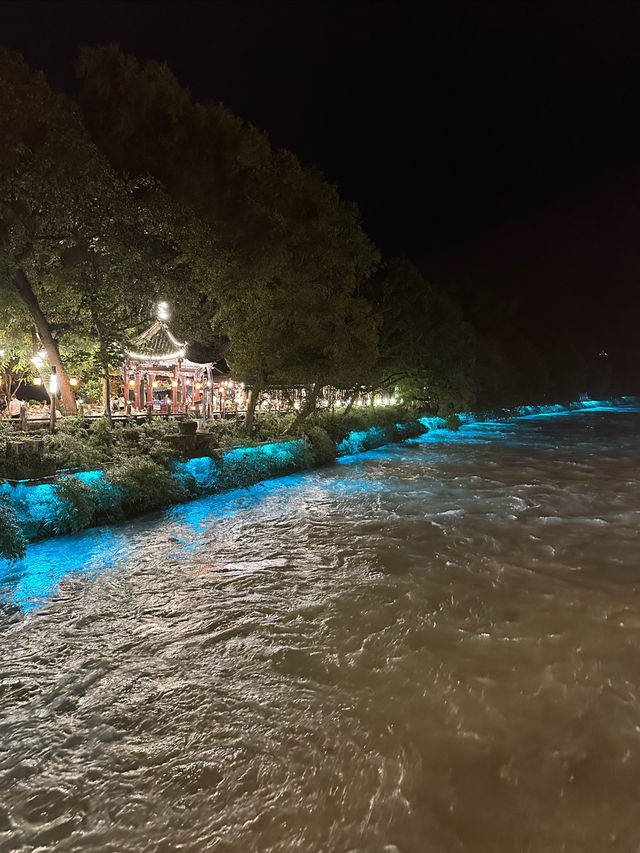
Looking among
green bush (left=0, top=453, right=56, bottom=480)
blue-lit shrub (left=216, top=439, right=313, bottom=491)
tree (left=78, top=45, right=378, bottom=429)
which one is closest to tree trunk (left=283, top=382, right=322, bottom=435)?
tree (left=78, top=45, right=378, bottom=429)

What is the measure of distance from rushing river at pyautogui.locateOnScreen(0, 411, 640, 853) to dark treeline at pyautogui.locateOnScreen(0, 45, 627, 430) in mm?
8182

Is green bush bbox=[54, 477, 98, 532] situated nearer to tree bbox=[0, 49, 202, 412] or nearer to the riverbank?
the riverbank

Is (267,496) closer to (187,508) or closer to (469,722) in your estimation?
(187,508)

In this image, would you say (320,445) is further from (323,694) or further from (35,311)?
(323,694)

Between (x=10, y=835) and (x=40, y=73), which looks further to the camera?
(x=40, y=73)

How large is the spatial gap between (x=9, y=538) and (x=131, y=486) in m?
3.48

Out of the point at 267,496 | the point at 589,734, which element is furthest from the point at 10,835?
the point at 267,496

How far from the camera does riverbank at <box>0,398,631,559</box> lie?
8742 millimetres

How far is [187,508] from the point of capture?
1190 centimetres

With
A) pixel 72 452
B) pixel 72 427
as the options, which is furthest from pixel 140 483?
pixel 72 427

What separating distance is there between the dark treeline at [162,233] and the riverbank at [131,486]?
11.5 feet

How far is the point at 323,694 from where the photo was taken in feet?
13.8

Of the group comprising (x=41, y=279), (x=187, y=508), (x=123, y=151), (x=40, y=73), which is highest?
(x=40, y=73)

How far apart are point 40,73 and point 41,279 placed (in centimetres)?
576
